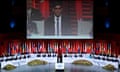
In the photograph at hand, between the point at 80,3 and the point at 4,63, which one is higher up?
the point at 80,3

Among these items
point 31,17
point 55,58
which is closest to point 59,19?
point 31,17

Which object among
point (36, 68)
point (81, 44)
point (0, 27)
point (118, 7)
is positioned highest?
point (118, 7)

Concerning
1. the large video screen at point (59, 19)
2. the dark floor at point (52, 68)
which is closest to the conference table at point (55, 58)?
the dark floor at point (52, 68)

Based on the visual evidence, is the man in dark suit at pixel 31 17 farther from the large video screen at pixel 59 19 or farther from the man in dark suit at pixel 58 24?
the man in dark suit at pixel 58 24

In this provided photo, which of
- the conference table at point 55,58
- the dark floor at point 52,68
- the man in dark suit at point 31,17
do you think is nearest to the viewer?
the dark floor at point 52,68

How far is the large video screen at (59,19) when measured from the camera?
364 inches

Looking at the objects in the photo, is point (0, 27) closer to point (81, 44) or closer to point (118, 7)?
point (81, 44)

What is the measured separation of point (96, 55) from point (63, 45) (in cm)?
111

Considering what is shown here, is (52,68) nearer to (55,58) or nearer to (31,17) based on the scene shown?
(55,58)

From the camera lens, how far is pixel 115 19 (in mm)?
9039

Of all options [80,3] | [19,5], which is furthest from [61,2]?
[19,5]

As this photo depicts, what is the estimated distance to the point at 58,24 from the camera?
30.5 ft

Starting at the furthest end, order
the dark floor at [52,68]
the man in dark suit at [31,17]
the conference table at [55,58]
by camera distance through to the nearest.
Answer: the man in dark suit at [31,17] → the conference table at [55,58] → the dark floor at [52,68]

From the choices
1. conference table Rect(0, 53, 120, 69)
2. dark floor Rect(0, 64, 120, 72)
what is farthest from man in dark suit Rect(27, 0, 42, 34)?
dark floor Rect(0, 64, 120, 72)
